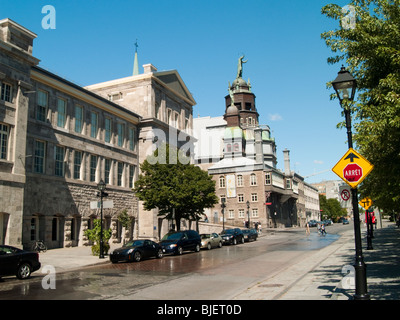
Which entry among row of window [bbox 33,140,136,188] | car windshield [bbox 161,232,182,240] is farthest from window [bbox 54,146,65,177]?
car windshield [bbox 161,232,182,240]

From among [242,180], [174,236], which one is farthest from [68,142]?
[242,180]

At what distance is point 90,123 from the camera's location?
35812mm

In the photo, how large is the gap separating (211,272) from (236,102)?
91139 millimetres

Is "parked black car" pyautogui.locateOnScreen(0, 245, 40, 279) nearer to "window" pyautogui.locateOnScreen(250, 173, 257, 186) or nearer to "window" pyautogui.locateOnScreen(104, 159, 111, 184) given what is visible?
"window" pyautogui.locateOnScreen(104, 159, 111, 184)

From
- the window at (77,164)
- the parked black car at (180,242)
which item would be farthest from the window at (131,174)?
the parked black car at (180,242)

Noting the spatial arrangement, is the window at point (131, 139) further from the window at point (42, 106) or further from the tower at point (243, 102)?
the tower at point (243, 102)

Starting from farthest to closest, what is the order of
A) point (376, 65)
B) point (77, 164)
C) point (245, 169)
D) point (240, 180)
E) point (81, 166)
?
point (240, 180)
point (245, 169)
point (81, 166)
point (77, 164)
point (376, 65)

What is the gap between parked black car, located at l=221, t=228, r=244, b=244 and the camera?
117ft

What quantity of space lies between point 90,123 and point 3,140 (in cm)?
1236

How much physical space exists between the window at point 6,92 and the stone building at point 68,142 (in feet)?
0.20

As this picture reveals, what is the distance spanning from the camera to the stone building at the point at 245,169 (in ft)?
234

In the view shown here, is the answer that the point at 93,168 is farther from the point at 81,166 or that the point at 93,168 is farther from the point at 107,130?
the point at 107,130

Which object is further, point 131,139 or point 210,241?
point 131,139

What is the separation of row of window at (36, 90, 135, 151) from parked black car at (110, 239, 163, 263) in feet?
45.1
